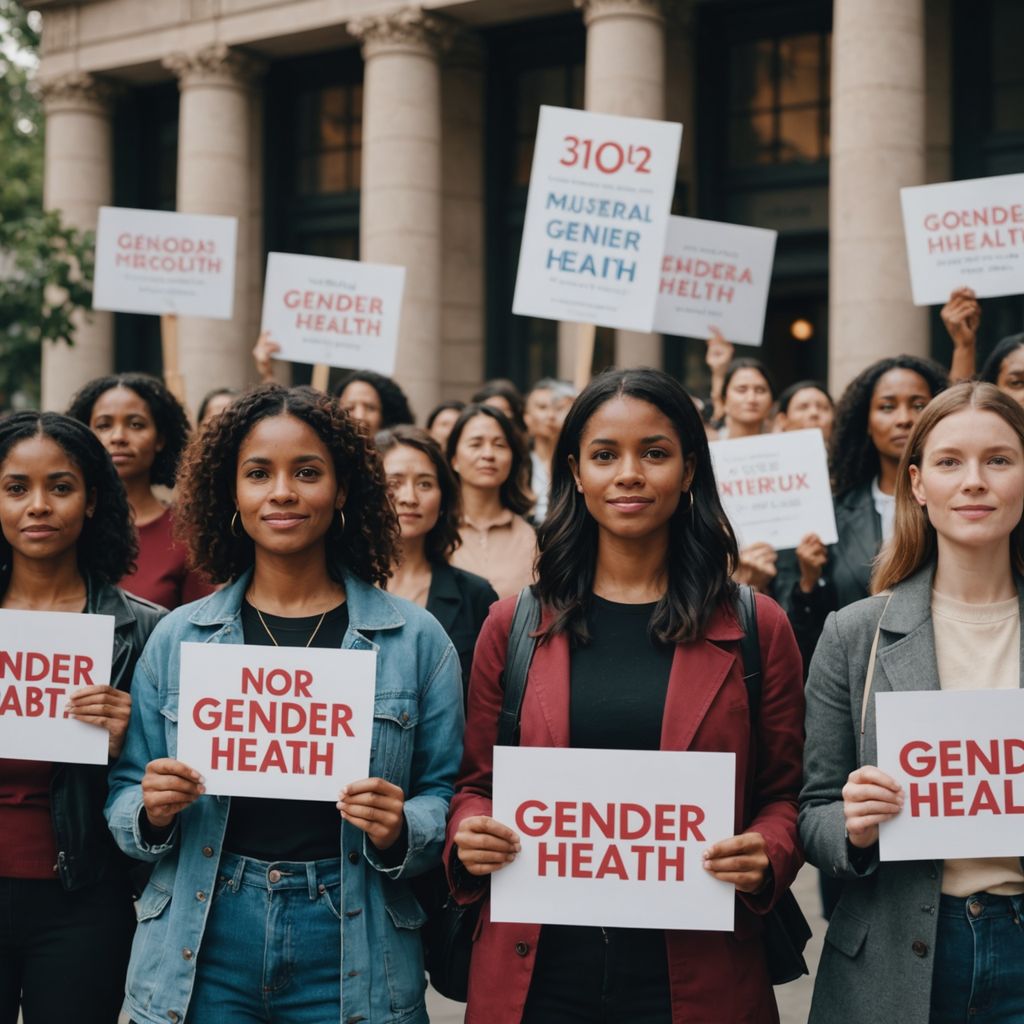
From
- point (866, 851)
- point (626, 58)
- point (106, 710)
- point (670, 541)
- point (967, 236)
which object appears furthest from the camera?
point (626, 58)

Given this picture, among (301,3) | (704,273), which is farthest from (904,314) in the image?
(301,3)

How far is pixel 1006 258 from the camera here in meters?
8.92

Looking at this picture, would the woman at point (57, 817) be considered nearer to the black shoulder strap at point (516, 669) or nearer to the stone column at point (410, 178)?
the black shoulder strap at point (516, 669)

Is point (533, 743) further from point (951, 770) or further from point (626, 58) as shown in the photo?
point (626, 58)

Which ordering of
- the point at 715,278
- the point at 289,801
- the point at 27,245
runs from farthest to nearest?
the point at 27,245 < the point at 715,278 < the point at 289,801

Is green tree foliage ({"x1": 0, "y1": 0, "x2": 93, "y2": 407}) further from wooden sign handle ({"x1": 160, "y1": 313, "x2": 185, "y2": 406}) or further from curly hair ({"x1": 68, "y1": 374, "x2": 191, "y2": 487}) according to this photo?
curly hair ({"x1": 68, "y1": 374, "x2": 191, "y2": 487})

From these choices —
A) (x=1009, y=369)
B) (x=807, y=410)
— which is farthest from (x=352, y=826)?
(x=807, y=410)

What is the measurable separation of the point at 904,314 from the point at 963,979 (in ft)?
50.1

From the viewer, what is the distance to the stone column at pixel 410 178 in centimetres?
2236

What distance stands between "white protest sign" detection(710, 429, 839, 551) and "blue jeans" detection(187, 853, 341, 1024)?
3864 millimetres

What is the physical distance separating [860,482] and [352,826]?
398cm

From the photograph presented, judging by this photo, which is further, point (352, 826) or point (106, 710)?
point (106, 710)

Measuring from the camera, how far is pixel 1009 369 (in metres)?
7.12

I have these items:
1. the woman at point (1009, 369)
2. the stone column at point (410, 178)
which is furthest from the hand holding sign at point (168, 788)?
the stone column at point (410, 178)
